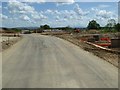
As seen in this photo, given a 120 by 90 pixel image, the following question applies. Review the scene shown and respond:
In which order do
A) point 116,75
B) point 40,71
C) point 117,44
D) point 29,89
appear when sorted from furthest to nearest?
point 117,44 < point 40,71 < point 116,75 < point 29,89

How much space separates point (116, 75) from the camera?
44.9ft

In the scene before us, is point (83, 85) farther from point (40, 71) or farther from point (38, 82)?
point (40, 71)

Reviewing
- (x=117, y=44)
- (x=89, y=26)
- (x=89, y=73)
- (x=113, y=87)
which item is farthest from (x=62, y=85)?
(x=89, y=26)

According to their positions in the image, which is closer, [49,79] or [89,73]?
[49,79]

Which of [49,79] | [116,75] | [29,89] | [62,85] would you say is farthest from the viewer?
[116,75]

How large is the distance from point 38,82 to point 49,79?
2.70 feet

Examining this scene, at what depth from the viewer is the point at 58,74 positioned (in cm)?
1399

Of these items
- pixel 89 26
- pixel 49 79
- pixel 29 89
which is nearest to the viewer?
pixel 29 89

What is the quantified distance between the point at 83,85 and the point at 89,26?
158 m

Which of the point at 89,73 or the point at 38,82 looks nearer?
the point at 38,82

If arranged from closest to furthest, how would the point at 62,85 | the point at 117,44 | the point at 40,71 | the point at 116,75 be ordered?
the point at 62,85 → the point at 116,75 → the point at 40,71 → the point at 117,44

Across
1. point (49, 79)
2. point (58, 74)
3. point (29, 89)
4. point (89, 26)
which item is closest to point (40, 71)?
point (58, 74)

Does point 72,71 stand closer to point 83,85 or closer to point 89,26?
point 83,85

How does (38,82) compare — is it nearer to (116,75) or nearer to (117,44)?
(116,75)
